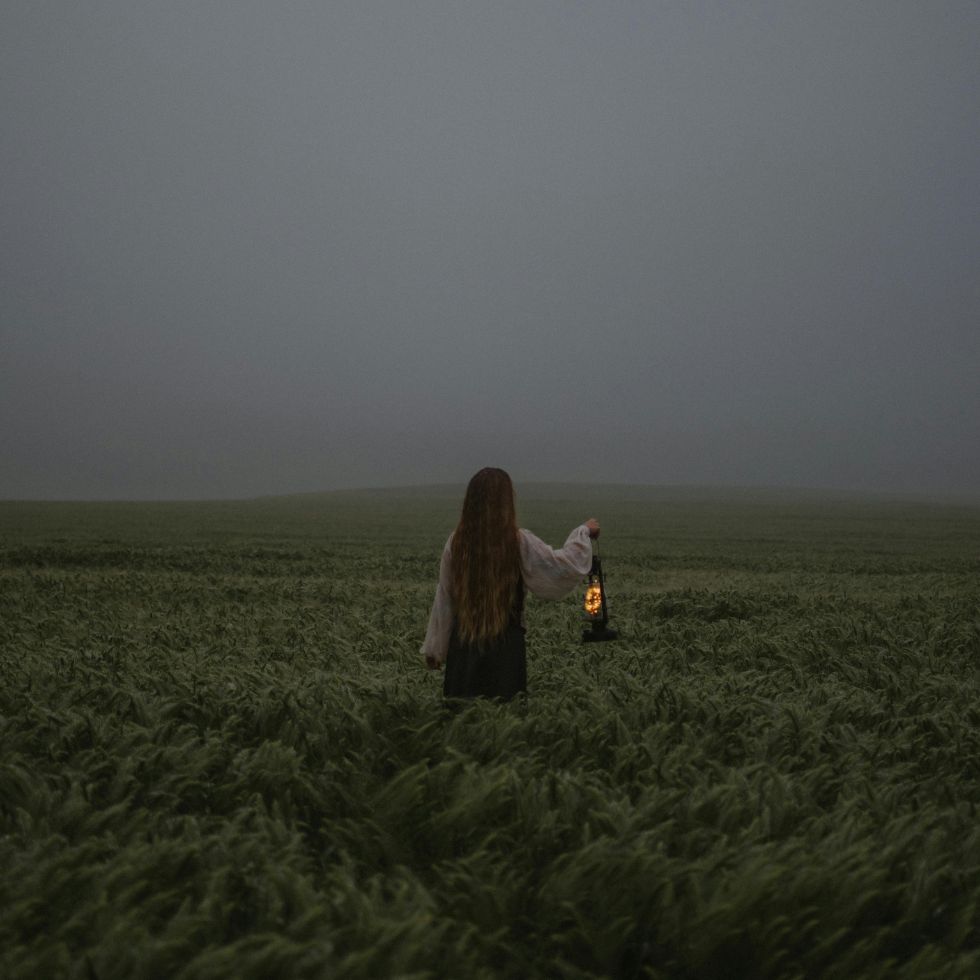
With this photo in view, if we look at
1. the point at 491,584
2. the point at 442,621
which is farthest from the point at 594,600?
the point at 442,621

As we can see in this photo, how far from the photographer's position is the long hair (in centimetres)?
648

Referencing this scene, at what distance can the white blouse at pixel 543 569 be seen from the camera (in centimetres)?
666

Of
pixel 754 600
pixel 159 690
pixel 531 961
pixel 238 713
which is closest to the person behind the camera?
pixel 531 961

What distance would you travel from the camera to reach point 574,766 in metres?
5.91

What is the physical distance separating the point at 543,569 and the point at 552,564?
0.29 feet

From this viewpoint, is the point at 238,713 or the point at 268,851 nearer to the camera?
the point at 268,851

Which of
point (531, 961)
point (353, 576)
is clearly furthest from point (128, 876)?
point (353, 576)

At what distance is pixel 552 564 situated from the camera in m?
6.67

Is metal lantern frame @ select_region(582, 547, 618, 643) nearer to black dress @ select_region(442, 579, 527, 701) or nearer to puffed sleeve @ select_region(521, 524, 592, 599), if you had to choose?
puffed sleeve @ select_region(521, 524, 592, 599)

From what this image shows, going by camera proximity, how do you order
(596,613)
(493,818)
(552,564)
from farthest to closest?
1. (596,613)
2. (552,564)
3. (493,818)

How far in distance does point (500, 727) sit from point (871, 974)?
3.12 metres

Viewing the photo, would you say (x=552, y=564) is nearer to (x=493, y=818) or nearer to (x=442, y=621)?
(x=442, y=621)

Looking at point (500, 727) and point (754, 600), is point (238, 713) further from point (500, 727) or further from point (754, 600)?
point (754, 600)

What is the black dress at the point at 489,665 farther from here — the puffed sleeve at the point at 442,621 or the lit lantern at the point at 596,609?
the lit lantern at the point at 596,609
